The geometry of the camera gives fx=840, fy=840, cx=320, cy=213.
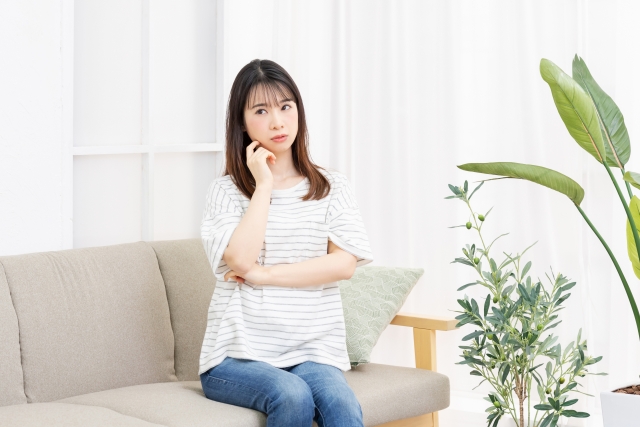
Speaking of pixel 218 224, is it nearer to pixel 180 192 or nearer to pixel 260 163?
pixel 260 163

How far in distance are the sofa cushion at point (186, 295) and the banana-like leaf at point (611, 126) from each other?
1.26 meters

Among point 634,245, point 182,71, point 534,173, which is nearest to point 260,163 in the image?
point 534,173

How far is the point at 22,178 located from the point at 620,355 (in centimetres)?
195

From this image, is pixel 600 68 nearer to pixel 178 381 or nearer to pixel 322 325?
pixel 322 325

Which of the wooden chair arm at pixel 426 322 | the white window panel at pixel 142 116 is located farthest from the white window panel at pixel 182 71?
the wooden chair arm at pixel 426 322

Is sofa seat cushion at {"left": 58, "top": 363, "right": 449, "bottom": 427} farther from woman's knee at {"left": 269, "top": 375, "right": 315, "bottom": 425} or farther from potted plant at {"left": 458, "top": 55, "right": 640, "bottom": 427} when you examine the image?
potted plant at {"left": 458, "top": 55, "right": 640, "bottom": 427}

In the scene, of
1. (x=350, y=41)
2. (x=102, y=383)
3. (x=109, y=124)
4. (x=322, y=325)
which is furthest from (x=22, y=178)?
(x=350, y=41)

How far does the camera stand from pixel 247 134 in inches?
93.0

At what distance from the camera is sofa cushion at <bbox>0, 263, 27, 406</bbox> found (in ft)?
6.86

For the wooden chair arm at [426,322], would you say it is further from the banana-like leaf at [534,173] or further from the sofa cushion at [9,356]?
the sofa cushion at [9,356]

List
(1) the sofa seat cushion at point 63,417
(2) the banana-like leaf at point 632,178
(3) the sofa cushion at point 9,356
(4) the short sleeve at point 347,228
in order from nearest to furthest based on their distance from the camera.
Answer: (1) the sofa seat cushion at point 63,417 < (2) the banana-like leaf at point 632,178 < (3) the sofa cushion at point 9,356 < (4) the short sleeve at point 347,228

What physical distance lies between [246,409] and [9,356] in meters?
0.62

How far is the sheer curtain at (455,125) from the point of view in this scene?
278 centimetres

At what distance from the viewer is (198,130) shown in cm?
309
